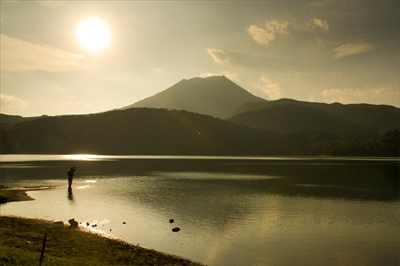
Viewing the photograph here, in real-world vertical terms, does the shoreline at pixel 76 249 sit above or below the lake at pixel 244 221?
above

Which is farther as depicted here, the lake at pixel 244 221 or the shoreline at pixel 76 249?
the lake at pixel 244 221

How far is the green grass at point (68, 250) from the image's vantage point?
1994cm

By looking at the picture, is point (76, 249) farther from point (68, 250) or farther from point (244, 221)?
point (244, 221)

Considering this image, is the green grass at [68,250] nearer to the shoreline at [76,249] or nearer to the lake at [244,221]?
the shoreline at [76,249]

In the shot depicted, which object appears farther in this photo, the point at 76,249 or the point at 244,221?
the point at 244,221

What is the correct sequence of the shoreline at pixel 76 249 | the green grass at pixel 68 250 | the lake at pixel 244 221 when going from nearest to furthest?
the green grass at pixel 68 250
the shoreline at pixel 76 249
the lake at pixel 244 221

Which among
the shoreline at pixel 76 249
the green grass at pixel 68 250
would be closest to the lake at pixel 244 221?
the shoreline at pixel 76 249

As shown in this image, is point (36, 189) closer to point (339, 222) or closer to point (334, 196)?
point (339, 222)

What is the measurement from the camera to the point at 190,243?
31.0m

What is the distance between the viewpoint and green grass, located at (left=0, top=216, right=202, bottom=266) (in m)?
19.9

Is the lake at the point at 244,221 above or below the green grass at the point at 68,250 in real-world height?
below

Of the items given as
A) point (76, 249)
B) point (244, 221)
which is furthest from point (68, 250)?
point (244, 221)

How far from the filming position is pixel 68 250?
79.7 feet

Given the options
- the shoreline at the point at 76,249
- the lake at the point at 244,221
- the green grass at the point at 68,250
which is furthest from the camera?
the lake at the point at 244,221
